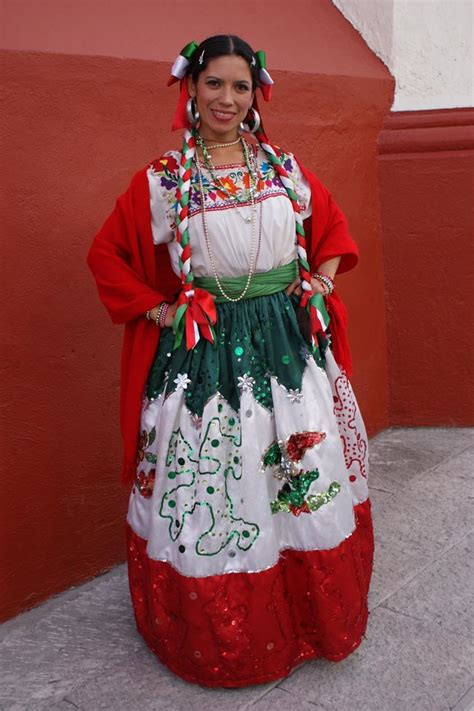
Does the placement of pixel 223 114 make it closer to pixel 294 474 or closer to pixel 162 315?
pixel 162 315

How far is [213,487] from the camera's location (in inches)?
100

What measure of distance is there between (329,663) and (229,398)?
0.90 m

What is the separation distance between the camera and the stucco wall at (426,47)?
4562mm

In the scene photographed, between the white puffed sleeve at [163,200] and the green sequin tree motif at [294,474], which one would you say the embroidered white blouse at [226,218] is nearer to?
the white puffed sleeve at [163,200]

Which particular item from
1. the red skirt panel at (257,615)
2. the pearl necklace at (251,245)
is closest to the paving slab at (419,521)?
the red skirt panel at (257,615)

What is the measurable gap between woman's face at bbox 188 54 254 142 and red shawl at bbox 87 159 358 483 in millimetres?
262

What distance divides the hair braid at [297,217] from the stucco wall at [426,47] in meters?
2.18

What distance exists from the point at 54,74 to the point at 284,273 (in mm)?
1081

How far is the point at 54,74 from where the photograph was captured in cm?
301

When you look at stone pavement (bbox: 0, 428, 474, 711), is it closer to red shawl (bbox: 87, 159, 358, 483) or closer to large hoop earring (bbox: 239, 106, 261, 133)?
red shawl (bbox: 87, 159, 358, 483)

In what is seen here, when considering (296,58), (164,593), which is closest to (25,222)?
(164,593)

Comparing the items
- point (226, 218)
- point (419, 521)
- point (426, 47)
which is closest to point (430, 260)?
point (426, 47)

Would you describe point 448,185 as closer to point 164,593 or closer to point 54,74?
point 54,74

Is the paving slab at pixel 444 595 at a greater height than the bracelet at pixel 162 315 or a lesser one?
lesser
